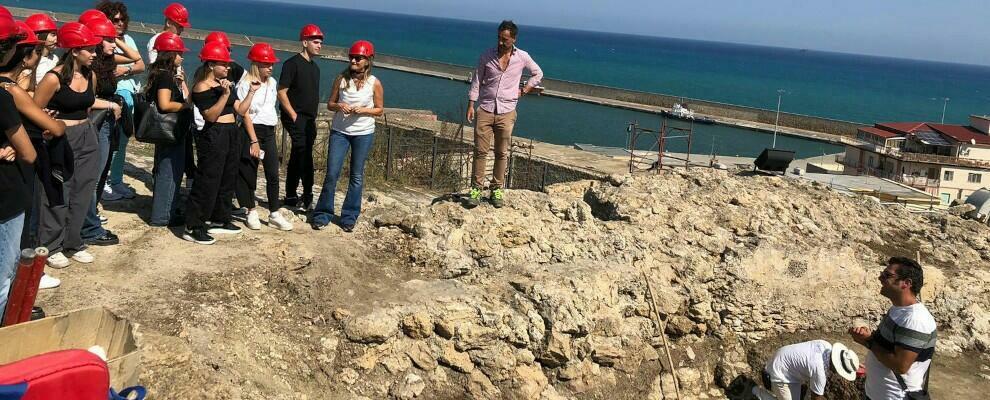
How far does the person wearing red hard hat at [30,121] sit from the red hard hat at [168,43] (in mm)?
1145

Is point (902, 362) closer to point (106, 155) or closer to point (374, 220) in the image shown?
point (374, 220)

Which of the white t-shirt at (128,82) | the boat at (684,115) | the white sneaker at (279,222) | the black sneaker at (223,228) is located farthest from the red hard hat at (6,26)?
the boat at (684,115)

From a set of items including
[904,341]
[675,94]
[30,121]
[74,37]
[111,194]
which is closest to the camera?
[30,121]

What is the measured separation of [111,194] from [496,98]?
12.7 ft

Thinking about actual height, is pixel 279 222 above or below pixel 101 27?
below

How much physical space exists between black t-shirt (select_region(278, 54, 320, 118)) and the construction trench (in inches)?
46.1

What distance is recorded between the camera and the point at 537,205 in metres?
7.79

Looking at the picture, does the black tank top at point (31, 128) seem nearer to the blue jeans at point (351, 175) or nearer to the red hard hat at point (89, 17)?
the red hard hat at point (89, 17)

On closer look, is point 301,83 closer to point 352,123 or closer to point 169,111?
point 352,123

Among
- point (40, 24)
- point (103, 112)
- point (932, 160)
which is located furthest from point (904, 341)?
point (932, 160)

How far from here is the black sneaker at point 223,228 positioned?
6.70m

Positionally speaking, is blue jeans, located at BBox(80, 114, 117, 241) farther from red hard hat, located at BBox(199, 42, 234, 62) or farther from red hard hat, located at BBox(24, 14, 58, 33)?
red hard hat, located at BBox(199, 42, 234, 62)

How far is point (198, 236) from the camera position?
21.1ft

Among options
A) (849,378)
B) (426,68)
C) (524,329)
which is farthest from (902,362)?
(426,68)
